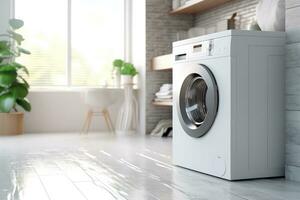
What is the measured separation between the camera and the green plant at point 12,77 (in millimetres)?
5297

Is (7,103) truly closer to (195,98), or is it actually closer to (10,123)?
(10,123)

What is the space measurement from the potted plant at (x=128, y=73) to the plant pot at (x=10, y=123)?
1341mm

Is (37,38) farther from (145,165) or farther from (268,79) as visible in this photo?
(268,79)

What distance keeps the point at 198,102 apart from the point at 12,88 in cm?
306

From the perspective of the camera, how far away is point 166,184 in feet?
8.11

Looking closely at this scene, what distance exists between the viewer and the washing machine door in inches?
106

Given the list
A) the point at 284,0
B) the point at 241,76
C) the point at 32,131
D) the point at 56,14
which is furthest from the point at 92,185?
the point at 56,14

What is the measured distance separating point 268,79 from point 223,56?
0.99 ft

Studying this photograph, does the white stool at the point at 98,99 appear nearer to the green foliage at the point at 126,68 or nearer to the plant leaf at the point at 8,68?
the green foliage at the point at 126,68

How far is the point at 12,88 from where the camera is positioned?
5.37 meters

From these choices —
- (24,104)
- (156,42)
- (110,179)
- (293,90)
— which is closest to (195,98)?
(293,90)

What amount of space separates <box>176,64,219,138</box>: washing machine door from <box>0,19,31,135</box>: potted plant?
112 inches

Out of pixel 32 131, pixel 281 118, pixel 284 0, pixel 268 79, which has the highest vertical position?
pixel 284 0

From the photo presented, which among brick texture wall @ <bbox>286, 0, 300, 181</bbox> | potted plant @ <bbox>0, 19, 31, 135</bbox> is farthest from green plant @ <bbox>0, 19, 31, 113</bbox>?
brick texture wall @ <bbox>286, 0, 300, 181</bbox>
